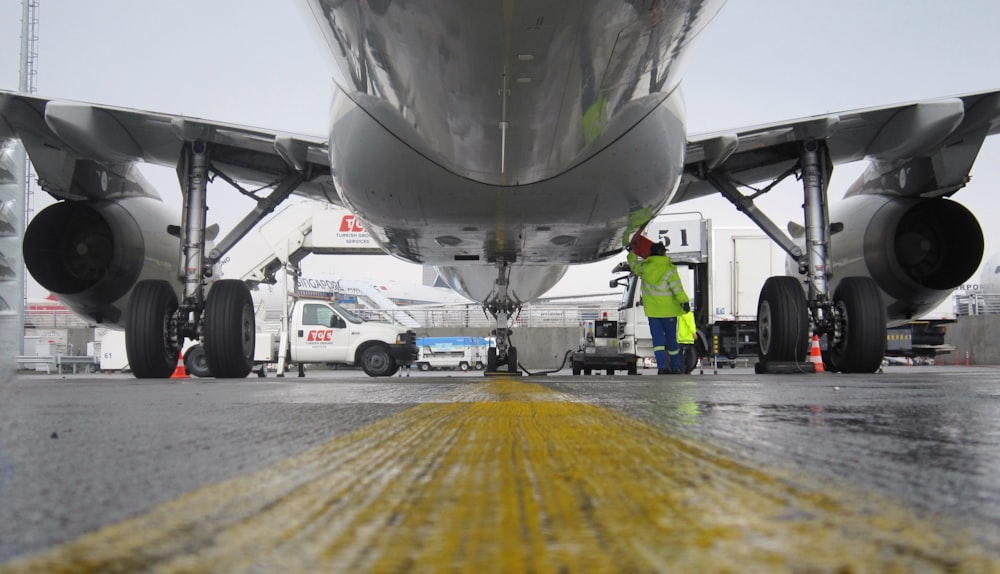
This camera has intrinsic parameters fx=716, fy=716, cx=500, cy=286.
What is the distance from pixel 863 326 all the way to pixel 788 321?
24.3 inches

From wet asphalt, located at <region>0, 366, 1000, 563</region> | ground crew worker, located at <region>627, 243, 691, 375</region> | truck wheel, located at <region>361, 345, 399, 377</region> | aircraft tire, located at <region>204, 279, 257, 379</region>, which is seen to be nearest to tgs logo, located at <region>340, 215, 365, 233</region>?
truck wheel, located at <region>361, 345, 399, 377</region>

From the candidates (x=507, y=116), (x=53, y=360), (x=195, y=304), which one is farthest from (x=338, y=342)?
(x=507, y=116)

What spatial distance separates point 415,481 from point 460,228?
17.8 feet

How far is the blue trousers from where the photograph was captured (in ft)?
26.6

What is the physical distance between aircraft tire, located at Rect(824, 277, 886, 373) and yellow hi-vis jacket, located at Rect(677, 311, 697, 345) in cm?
242

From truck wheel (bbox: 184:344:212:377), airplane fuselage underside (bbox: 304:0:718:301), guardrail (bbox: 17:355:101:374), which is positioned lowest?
guardrail (bbox: 17:355:101:374)

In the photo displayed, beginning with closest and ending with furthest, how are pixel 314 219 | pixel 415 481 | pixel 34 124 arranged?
pixel 415 481 → pixel 34 124 → pixel 314 219

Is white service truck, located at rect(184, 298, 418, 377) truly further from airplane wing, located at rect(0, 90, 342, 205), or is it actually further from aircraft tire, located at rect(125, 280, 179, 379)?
aircraft tire, located at rect(125, 280, 179, 379)

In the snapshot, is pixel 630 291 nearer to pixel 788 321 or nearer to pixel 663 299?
pixel 663 299

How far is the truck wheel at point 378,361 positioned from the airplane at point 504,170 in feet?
28.1

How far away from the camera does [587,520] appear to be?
0.56 m

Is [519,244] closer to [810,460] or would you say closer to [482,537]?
[810,460]

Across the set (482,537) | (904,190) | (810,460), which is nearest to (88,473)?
(482,537)

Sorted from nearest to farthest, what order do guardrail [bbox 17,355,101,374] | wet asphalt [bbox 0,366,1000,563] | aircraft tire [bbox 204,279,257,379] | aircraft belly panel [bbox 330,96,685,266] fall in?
wet asphalt [bbox 0,366,1000,563], aircraft belly panel [bbox 330,96,685,266], aircraft tire [bbox 204,279,257,379], guardrail [bbox 17,355,101,374]
